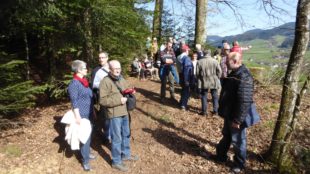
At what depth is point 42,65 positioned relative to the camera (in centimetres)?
1401

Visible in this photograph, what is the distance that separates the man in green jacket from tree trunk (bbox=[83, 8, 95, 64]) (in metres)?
3.80

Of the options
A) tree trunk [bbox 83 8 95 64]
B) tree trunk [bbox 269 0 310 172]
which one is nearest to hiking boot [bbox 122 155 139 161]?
tree trunk [bbox 269 0 310 172]

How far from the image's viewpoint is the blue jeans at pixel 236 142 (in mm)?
5832

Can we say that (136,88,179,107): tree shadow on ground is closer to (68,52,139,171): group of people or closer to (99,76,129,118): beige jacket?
(68,52,139,171): group of people

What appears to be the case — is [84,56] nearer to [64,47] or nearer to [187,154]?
[64,47]

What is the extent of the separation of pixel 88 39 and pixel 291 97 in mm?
5931

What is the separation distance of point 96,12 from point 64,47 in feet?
5.96

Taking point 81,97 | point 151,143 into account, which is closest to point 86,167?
point 81,97

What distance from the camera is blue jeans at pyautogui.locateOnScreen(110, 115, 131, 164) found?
582cm

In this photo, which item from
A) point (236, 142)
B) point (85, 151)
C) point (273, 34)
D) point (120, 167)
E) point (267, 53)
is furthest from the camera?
point (120, 167)

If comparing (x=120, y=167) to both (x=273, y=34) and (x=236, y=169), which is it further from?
(x=273, y=34)

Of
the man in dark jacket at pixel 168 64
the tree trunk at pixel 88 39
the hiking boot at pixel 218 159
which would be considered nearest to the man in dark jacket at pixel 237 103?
the hiking boot at pixel 218 159

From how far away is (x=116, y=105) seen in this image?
570 centimetres

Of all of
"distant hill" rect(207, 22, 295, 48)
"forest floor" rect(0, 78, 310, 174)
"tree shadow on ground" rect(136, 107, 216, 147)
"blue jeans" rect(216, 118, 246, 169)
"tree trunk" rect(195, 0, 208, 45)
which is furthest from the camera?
"tree trunk" rect(195, 0, 208, 45)
